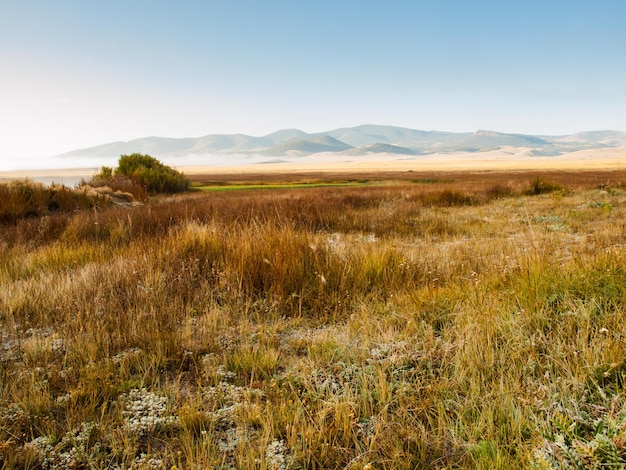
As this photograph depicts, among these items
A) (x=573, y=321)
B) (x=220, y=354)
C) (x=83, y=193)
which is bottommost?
(x=220, y=354)

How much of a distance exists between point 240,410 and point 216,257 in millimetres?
3654

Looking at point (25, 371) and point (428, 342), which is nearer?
point (25, 371)

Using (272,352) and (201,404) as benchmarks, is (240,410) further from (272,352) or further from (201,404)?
(272,352)

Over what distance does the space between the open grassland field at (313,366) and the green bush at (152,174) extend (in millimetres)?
25294

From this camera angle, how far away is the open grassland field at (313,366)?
6.43ft

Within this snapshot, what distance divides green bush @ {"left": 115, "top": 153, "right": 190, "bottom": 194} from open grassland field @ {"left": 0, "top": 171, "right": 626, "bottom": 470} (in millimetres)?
25294

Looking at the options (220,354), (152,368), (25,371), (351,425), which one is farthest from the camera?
(220,354)

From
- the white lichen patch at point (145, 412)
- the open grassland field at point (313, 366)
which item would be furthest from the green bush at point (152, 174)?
the white lichen patch at point (145, 412)

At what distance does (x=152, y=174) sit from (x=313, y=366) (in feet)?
97.1

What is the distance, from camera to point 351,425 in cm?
204

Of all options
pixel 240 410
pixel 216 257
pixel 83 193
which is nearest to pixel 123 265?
pixel 216 257

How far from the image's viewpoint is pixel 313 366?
9.03 feet

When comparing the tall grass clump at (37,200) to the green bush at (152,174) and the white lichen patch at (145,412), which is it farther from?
the green bush at (152,174)

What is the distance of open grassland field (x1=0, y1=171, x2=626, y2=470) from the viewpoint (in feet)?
6.43
